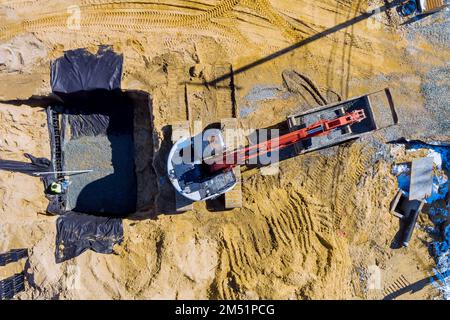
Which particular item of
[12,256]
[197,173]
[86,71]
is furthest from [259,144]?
[12,256]

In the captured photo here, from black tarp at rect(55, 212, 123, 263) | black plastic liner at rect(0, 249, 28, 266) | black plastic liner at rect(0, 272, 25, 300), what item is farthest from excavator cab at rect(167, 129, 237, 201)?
black plastic liner at rect(0, 272, 25, 300)

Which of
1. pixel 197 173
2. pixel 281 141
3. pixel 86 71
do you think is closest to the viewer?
pixel 281 141

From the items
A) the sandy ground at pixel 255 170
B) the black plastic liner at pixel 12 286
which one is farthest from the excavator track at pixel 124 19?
the black plastic liner at pixel 12 286

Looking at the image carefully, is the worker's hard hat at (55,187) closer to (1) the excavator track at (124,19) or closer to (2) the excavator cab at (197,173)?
(2) the excavator cab at (197,173)

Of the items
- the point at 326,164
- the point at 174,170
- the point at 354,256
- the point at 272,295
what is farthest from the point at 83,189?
the point at 354,256

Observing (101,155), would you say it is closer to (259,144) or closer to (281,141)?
(259,144)

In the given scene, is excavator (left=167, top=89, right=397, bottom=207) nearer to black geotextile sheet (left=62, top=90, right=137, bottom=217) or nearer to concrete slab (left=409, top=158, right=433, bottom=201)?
concrete slab (left=409, top=158, right=433, bottom=201)

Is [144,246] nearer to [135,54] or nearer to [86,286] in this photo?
[86,286]

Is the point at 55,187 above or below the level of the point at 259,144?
below
